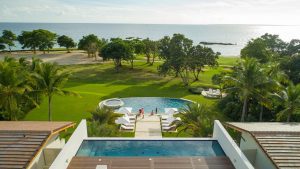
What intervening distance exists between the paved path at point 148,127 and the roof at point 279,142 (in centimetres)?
1247

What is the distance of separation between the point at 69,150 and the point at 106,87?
105 ft

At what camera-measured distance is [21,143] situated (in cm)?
1380

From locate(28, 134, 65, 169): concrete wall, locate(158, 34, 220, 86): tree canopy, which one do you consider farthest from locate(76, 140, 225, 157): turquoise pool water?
locate(158, 34, 220, 86): tree canopy

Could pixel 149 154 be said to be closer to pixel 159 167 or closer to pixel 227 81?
pixel 159 167

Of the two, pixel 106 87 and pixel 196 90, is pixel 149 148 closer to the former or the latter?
pixel 196 90

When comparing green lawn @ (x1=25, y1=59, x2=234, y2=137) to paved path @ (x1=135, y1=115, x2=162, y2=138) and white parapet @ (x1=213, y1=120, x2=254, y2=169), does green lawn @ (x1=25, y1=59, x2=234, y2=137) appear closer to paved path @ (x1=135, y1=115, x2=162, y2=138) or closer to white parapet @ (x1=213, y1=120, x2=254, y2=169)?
paved path @ (x1=135, y1=115, x2=162, y2=138)

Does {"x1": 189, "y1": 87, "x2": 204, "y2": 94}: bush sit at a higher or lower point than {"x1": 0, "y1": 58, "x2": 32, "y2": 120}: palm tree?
lower

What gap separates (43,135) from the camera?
1447 cm

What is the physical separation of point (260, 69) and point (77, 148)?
17.1m

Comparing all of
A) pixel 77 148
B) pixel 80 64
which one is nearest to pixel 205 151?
pixel 77 148

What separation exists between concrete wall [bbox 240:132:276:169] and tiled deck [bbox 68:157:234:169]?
1.37m

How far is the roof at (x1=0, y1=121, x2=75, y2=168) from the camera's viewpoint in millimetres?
12516

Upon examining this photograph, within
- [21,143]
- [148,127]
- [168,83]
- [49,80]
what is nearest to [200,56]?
[168,83]

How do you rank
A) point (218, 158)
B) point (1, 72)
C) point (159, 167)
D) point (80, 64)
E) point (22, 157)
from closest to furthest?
point (22, 157)
point (159, 167)
point (218, 158)
point (1, 72)
point (80, 64)
